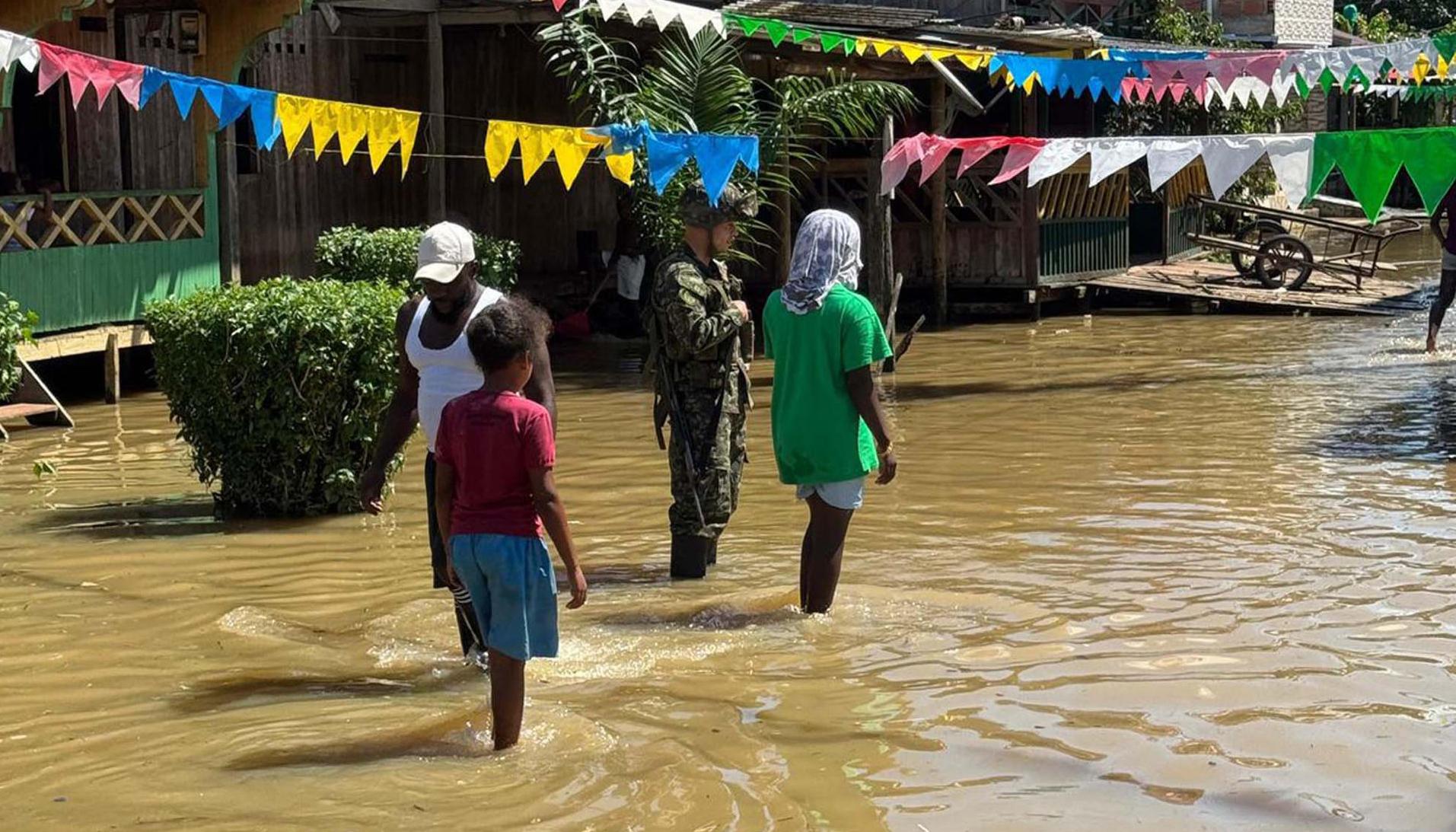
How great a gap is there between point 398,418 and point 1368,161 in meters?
8.05

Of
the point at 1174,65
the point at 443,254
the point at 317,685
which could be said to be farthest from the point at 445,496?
the point at 1174,65

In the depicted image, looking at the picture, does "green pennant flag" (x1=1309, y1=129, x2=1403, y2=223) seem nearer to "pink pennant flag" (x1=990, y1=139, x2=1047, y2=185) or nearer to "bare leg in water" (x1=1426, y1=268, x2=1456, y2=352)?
"pink pennant flag" (x1=990, y1=139, x2=1047, y2=185)

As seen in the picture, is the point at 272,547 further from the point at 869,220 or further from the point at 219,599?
the point at 869,220

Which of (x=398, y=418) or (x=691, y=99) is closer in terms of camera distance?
(x=398, y=418)

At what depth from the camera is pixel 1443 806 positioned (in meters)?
4.92

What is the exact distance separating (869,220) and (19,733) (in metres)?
12.5

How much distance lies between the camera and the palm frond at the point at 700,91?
14227mm

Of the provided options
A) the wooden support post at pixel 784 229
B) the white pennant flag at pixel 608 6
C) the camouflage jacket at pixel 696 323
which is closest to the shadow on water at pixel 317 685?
the camouflage jacket at pixel 696 323

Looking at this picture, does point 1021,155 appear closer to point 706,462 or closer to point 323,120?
point 323,120

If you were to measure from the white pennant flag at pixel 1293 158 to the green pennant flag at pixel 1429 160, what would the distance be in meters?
0.68

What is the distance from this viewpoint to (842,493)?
680cm

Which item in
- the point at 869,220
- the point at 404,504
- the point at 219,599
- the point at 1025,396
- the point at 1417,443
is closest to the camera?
the point at 219,599

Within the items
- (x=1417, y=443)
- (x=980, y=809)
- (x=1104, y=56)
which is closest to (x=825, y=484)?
(x=980, y=809)

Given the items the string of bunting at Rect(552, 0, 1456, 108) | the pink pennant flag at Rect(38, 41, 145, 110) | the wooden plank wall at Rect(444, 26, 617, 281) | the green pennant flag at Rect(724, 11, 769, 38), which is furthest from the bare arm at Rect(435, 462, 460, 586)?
the wooden plank wall at Rect(444, 26, 617, 281)
